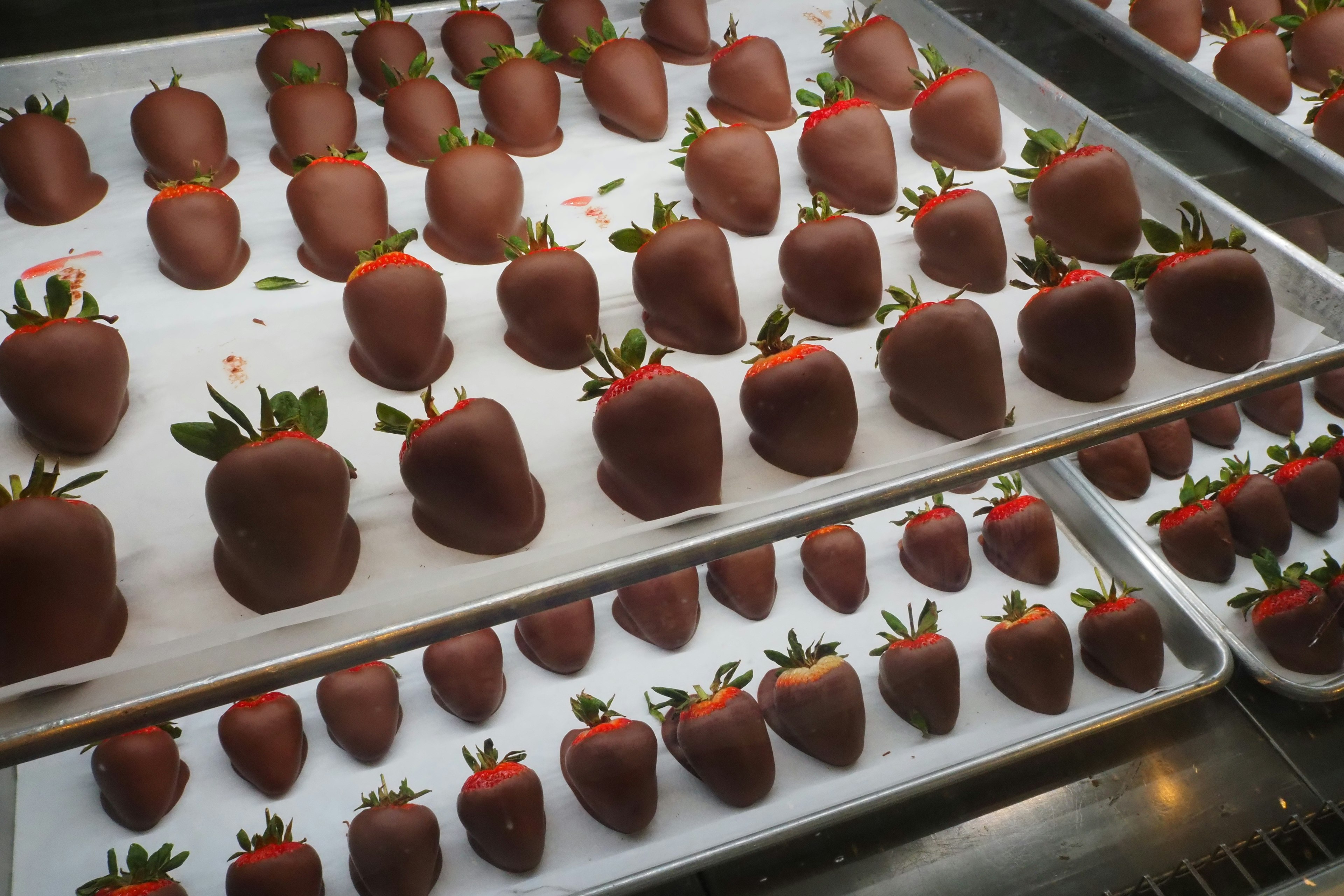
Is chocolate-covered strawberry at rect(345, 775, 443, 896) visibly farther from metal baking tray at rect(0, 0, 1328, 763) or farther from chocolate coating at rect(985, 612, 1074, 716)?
chocolate coating at rect(985, 612, 1074, 716)

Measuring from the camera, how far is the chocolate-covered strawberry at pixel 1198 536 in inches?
49.8

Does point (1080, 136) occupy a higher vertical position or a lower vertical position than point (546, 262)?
higher

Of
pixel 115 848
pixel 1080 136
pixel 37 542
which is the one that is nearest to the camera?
pixel 37 542

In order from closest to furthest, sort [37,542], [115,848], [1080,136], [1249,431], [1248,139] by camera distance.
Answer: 1. [37,542]
2. [115,848]
3. [1080,136]
4. [1248,139]
5. [1249,431]

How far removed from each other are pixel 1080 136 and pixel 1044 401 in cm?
32

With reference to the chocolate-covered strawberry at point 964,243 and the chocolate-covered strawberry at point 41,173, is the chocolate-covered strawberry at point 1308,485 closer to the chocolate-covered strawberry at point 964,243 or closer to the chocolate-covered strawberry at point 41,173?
the chocolate-covered strawberry at point 964,243

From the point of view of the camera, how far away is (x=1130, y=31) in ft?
4.15

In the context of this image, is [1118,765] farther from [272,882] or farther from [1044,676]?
[272,882]

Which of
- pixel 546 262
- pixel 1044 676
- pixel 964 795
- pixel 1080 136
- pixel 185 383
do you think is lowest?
pixel 964 795

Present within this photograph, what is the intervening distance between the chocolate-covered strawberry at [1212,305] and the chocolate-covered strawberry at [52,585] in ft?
2.81

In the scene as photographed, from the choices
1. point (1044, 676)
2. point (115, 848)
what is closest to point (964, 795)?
point (1044, 676)

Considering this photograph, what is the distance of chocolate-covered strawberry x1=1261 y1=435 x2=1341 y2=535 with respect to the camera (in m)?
1.29

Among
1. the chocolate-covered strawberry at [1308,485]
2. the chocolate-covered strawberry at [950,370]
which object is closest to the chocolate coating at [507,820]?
the chocolate-covered strawberry at [950,370]

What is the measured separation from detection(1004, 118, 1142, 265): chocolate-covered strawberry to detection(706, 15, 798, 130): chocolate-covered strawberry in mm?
313
